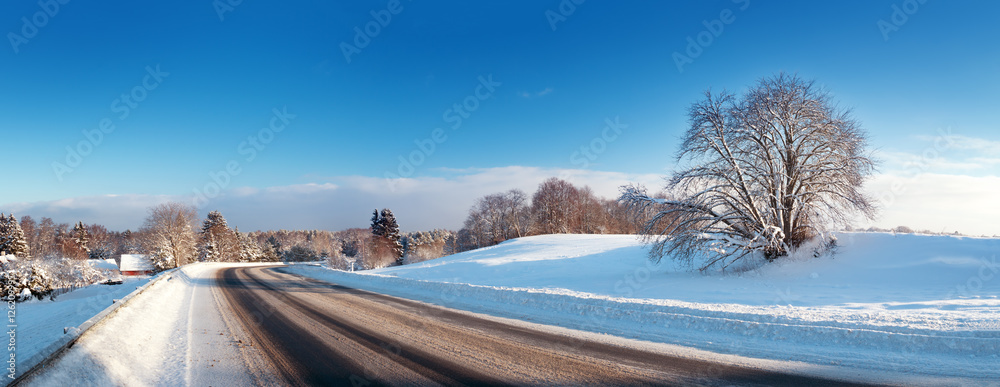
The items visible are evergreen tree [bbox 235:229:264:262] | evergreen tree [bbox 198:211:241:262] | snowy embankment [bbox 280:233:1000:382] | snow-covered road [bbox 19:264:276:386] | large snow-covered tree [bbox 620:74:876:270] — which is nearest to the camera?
snow-covered road [bbox 19:264:276:386]

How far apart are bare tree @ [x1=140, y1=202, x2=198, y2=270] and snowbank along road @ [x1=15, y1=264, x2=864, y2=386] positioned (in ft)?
183

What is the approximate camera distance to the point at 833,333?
22.1 feet

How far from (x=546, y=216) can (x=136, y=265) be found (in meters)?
63.7

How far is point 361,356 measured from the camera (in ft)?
20.8

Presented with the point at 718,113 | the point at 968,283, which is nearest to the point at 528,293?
the point at 718,113

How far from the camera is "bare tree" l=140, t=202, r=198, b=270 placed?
173 ft

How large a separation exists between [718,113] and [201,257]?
8284cm

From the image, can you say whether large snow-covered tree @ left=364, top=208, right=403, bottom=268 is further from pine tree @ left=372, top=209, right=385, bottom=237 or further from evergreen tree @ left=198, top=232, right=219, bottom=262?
evergreen tree @ left=198, top=232, right=219, bottom=262

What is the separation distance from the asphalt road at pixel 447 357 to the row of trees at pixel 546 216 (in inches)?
2066

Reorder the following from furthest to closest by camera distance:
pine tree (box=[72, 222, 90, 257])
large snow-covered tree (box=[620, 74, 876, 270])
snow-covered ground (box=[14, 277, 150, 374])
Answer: pine tree (box=[72, 222, 90, 257])
large snow-covered tree (box=[620, 74, 876, 270])
snow-covered ground (box=[14, 277, 150, 374])

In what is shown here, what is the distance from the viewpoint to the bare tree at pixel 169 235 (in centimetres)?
5272

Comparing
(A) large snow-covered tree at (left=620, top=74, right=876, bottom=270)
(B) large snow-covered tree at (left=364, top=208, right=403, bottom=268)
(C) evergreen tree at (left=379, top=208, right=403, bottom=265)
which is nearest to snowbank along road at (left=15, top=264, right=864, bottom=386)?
(A) large snow-covered tree at (left=620, top=74, right=876, bottom=270)

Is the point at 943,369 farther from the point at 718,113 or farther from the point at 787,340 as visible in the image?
the point at 718,113

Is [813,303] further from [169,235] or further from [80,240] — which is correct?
[80,240]
